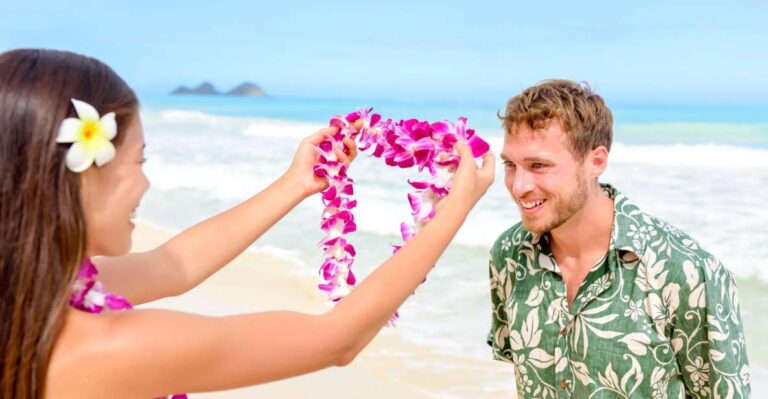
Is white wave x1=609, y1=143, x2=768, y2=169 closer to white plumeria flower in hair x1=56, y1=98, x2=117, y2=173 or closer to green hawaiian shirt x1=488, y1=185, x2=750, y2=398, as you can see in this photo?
green hawaiian shirt x1=488, y1=185, x2=750, y2=398

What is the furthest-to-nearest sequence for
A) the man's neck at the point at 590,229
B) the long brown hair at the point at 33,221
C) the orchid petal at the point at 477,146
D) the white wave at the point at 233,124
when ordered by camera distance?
the white wave at the point at 233,124
the man's neck at the point at 590,229
the orchid petal at the point at 477,146
the long brown hair at the point at 33,221

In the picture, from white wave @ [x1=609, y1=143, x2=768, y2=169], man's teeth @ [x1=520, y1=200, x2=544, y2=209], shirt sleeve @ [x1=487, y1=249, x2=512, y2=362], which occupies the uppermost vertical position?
man's teeth @ [x1=520, y1=200, x2=544, y2=209]

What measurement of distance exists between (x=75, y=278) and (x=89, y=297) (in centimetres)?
18

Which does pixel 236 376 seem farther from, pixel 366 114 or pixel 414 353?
pixel 414 353

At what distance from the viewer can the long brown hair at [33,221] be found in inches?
85.4

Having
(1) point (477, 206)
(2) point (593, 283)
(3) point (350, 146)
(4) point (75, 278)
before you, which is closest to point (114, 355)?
(4) point (75, 278)

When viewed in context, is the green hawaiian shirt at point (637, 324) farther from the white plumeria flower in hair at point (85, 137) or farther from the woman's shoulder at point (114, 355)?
the white plumeria flower in hair at point (85, 137)

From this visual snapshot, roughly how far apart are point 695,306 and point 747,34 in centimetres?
3627

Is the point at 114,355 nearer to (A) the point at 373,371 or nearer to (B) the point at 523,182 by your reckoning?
(B) the point at 523,182

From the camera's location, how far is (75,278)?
228 centimetres

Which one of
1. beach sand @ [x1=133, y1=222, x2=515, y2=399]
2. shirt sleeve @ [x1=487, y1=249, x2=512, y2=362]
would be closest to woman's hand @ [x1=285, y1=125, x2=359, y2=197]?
shirt sleeve @ [x1=487, y1=249, x2=512, y2=362]

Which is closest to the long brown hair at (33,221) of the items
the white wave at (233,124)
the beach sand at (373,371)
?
the beach sand at (373,371)

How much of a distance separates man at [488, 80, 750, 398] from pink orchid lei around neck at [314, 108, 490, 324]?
84 centimetres

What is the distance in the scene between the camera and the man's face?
3787mm
